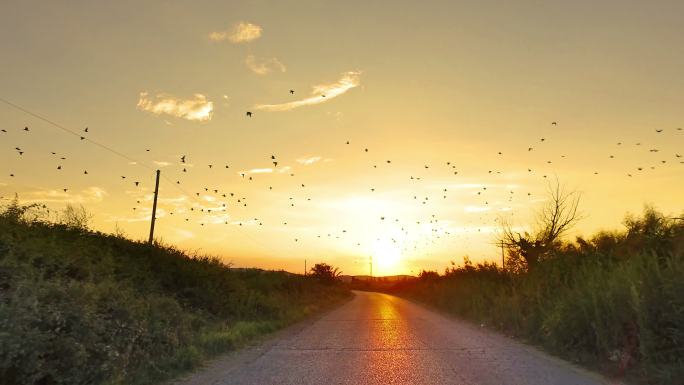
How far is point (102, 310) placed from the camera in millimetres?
10102

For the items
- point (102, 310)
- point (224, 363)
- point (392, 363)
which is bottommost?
point (224, 363)

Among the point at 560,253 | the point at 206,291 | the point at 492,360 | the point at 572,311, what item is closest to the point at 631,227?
the point at 560,253

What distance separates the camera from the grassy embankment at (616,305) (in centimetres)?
905

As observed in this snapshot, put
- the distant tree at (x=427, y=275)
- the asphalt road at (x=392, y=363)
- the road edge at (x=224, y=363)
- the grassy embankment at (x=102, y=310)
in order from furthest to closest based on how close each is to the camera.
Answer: the distant tree at (x=427, y=275) < the road edge at (x=224, y=363) < the asphalt road at (x=392, y=363) < the grassy embankment at (x=102, y=310)

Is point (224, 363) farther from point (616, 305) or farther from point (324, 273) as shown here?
point (324, 273)

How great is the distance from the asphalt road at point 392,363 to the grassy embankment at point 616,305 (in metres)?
0.86

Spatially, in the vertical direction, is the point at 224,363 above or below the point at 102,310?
below

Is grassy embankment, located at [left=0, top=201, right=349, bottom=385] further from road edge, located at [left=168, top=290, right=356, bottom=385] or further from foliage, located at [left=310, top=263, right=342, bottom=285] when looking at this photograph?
foliage, located at [left=310, top=263, right=342, bottom=285]

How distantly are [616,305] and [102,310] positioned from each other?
10.7 metres

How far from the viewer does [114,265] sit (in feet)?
49.0

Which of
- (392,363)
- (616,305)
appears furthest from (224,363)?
(616,305)

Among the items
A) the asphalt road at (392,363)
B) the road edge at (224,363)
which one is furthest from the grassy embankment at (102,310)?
the asphalt road at (392,363)

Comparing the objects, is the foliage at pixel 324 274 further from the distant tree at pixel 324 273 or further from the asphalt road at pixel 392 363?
the asphalt road at pixel 392 363

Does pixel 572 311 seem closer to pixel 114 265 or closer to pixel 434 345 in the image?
pixel 434 345
